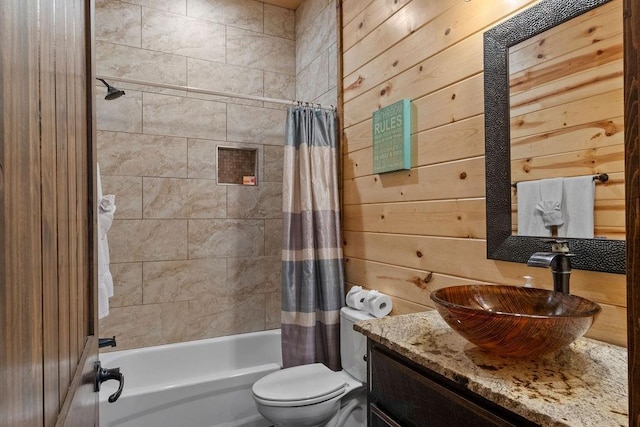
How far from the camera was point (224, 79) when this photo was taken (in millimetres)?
2855

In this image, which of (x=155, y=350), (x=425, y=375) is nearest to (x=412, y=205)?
(x=425, y=375)

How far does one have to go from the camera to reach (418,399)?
3.21 feet

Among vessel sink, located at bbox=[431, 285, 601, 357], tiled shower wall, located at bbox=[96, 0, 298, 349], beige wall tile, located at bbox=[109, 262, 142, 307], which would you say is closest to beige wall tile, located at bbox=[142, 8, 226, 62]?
tiled shower wall, located at bbox=[96, 0, 298, 349]

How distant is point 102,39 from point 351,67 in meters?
1.69

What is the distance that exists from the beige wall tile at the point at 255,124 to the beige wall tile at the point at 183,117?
69 millimetres

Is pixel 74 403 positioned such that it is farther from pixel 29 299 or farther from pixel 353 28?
pixel 353 28

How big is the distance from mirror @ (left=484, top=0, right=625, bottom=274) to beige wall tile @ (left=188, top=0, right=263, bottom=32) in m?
2.11

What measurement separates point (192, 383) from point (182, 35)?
7.80 feet

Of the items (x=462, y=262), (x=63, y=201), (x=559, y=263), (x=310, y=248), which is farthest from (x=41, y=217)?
(x=310, y=248)

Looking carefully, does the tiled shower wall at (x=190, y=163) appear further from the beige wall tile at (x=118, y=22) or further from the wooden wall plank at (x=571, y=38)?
the wooden wall plank at (x=571, y=38)

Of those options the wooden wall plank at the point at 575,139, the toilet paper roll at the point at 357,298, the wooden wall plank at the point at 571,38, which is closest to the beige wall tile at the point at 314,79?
the toilet paper roll at the point at 357,298

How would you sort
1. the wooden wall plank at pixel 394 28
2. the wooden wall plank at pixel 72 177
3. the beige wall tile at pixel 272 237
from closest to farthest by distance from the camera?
the wooden wall plank at pixel 72 177 < the wooden wall plank at pixel 394 28 < the beige wall tile at pixel 272 237

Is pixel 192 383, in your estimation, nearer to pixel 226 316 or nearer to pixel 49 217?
pixel 226 316

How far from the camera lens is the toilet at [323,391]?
1735 mm
